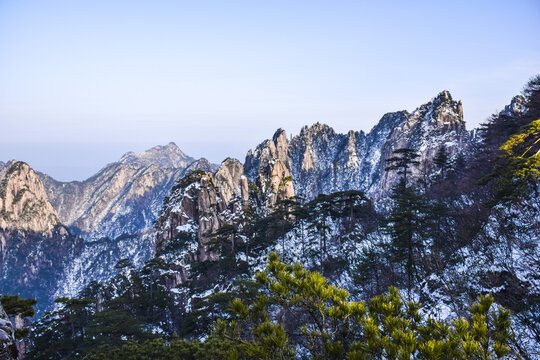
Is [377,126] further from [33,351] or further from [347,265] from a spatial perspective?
→ [33,351]

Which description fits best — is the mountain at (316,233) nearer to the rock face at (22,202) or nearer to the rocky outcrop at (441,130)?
the rocky outcrop at (441,130)

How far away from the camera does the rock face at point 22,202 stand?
477 feet

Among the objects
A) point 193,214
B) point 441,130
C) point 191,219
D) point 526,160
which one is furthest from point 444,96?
point 526,160

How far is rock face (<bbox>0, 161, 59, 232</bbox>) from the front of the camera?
145500 mm

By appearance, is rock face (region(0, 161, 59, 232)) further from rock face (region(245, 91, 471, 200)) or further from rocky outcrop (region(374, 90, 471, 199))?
rocky outcrop (region(374, 90, 471, 199))

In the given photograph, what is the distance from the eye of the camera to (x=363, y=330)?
162 inches

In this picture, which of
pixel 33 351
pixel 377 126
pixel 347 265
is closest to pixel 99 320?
pixel 33 351

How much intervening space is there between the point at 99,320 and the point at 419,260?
27358 millimetres

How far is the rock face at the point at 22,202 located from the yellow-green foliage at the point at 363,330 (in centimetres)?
19667

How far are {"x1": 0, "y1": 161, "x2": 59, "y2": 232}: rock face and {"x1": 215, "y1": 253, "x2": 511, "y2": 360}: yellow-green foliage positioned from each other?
645 ft

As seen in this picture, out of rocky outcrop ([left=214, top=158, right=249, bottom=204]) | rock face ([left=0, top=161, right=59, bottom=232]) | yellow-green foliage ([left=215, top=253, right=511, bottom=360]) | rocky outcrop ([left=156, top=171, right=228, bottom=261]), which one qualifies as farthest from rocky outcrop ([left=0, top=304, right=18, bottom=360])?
rock face ([left=0, top=161, right=59, bottom=232])

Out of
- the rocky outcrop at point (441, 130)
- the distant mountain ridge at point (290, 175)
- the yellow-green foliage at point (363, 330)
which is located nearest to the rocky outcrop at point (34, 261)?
the distant mountain ridge at point (290, 175)

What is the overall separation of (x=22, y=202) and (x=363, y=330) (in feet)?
666

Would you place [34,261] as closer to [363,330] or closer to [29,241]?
[29,241]
